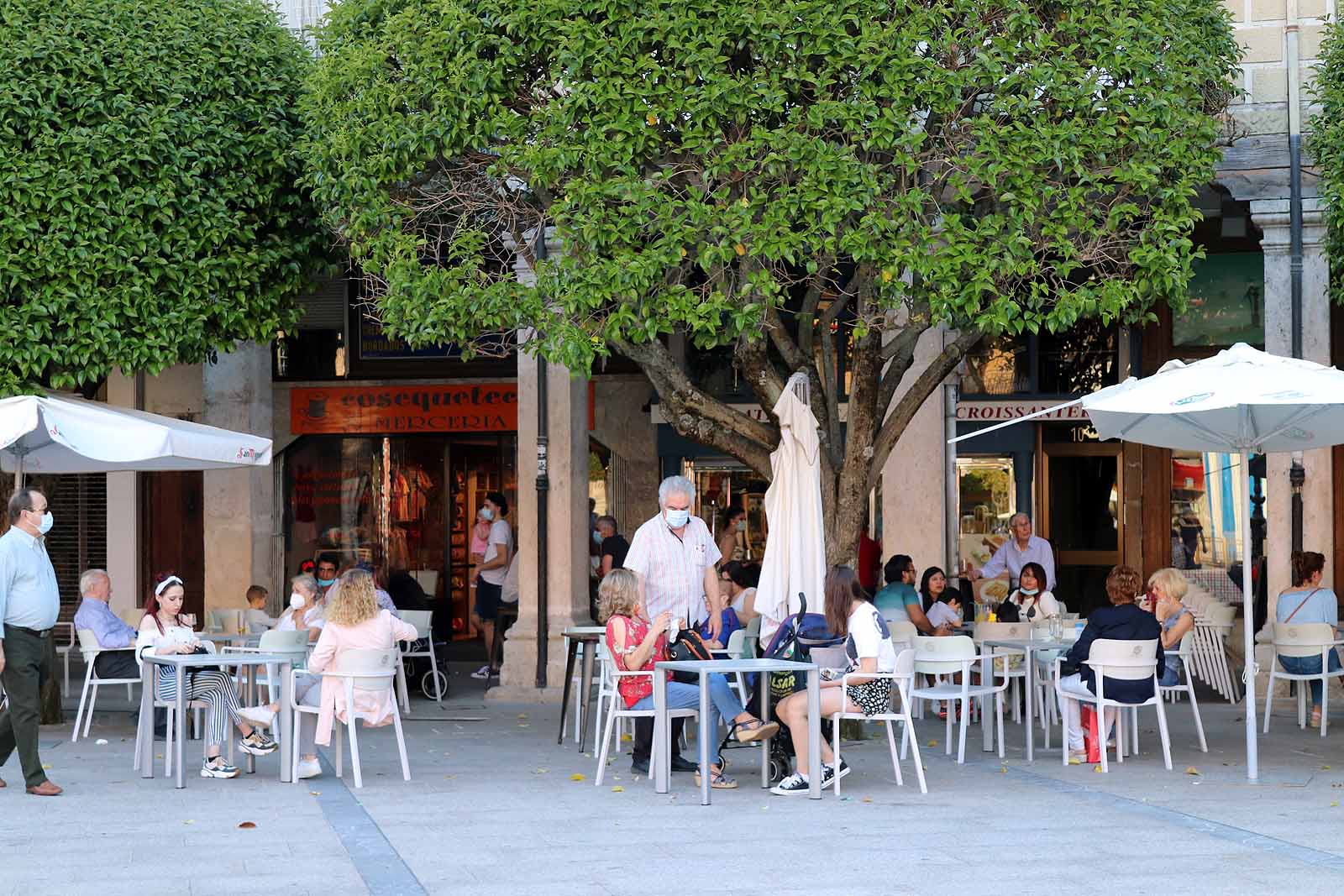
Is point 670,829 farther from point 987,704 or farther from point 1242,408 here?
point 1242,408

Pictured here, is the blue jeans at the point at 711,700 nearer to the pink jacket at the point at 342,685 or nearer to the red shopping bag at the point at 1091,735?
the pink jacket at the point at 342,685

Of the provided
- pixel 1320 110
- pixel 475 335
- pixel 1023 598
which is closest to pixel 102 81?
pixel 475 335

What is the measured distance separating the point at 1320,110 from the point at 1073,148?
4.19 metres

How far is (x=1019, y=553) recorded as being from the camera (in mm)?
15195

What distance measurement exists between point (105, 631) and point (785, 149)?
5.71m

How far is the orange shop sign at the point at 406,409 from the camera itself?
18766 mm

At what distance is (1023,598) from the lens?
13508mm

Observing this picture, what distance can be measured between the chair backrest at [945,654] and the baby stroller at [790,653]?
1008 millimetres

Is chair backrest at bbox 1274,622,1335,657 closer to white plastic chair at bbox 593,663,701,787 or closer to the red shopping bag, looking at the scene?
the red shopping bag

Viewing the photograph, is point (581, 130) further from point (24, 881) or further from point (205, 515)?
point (205, 515)

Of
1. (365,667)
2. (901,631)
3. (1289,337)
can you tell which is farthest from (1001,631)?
(365,667)

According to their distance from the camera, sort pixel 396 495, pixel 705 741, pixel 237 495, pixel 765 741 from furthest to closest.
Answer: pixel 396 495 → pixel 237 495 → pixel 765 741 → pixel 705 741

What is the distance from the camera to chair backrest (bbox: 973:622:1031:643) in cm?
1194

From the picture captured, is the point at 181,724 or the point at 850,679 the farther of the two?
the point at 181,724
